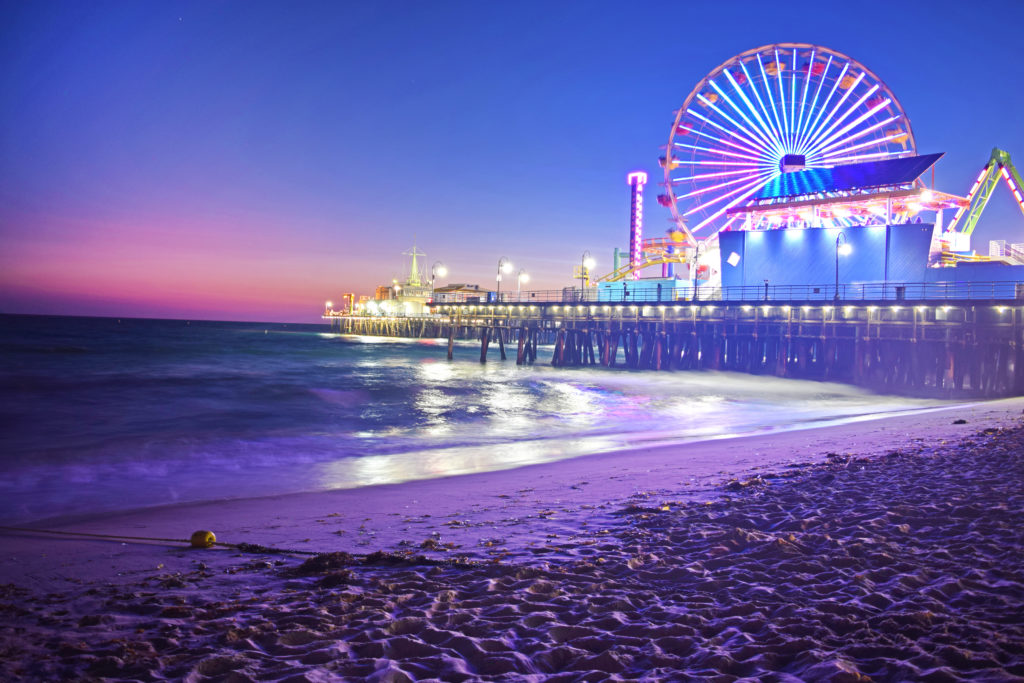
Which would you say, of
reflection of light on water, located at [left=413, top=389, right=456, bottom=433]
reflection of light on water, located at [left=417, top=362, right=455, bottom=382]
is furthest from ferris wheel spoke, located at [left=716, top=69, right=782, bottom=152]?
reflection of light on water, located at [left=413, top=389, right=456, bottom=433]

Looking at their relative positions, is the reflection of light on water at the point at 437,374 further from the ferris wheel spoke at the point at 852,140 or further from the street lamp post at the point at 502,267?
the ferris wheel spoke at the point at 852,140

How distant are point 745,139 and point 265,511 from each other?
48.7 m

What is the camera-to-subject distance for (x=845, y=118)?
154 feet

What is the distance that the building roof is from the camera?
40.5 metres

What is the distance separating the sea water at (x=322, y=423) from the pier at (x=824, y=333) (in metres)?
2.37

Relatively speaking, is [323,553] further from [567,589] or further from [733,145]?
[733,145]

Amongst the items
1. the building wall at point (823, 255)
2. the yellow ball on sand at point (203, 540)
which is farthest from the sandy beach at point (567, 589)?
the building wall at point (823, 255)

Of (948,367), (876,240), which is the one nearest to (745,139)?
(876,240)

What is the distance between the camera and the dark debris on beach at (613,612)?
11.4 feet

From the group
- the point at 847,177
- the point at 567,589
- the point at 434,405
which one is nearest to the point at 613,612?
the point at 567,589

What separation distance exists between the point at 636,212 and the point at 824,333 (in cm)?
4459

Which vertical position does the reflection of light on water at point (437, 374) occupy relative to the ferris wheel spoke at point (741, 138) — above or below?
below

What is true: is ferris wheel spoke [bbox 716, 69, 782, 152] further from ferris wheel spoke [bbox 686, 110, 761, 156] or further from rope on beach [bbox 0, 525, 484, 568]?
rope on beach [bbox 0, 525, 484, 568]

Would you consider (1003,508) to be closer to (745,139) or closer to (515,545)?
(515,545)
